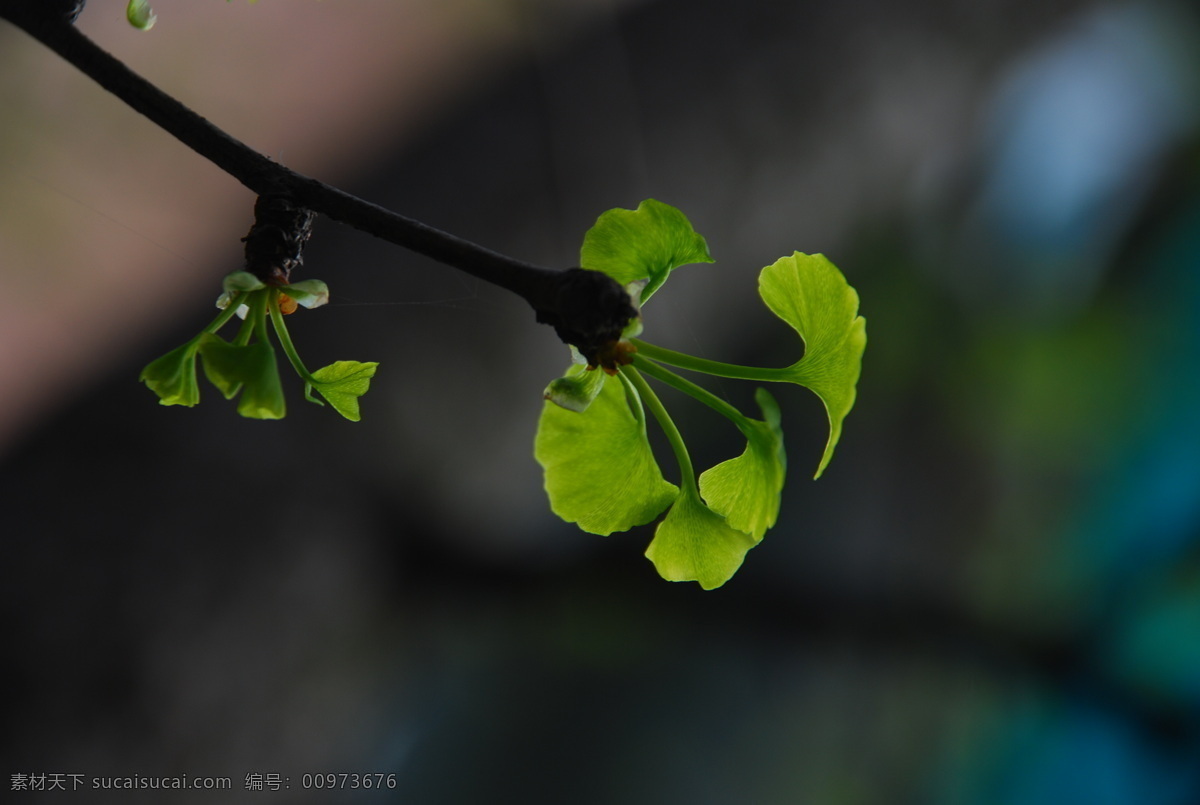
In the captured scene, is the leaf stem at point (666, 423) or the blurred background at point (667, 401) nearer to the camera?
the leaf stem at point (666, 423)

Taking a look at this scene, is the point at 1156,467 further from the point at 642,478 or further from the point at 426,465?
the point at 642,478

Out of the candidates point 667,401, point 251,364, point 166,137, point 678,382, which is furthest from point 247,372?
point 667,401

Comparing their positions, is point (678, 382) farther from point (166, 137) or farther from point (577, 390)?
point (166, 137)

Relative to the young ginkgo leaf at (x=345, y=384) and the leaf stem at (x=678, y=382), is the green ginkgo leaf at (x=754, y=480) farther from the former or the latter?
the young ginkgo leaf at (x=345, y=384)

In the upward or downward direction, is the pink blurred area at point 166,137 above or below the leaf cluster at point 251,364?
above

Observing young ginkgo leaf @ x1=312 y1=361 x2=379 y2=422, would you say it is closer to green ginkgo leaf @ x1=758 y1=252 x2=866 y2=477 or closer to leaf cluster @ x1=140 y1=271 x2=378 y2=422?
leaf cluster @ x1=140 y1=271 x2=378 y2=422

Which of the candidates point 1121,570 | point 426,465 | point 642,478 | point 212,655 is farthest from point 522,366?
point 1121,570

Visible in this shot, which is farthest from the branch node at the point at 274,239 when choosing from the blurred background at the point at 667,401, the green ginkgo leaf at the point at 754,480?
the blurred background at the point at 667,401
